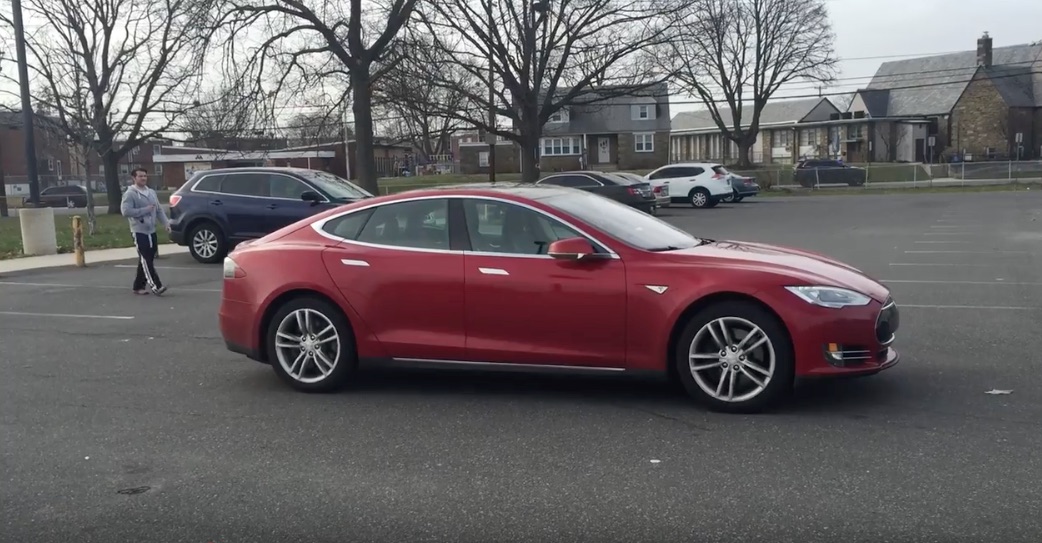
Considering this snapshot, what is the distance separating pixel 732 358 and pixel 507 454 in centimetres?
162

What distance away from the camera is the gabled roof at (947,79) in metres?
77.3

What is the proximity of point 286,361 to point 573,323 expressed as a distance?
2.28 metres

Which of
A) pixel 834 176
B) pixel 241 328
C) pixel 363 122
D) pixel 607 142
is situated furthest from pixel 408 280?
pixel 607 142

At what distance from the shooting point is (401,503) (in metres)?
4.95

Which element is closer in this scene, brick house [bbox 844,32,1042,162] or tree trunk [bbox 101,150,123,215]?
tree trunk [bbox 101,150,123,215]

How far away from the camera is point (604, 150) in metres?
77.2

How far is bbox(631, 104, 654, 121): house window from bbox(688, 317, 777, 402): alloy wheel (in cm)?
7025

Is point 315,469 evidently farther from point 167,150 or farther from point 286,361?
point 167,150

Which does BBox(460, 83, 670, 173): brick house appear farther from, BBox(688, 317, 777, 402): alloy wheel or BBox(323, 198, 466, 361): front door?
BBox(688, 317, 777, 402): alloy wheel

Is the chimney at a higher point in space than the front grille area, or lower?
higher

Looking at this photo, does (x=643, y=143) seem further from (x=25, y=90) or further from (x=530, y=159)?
(x=25, y=90)

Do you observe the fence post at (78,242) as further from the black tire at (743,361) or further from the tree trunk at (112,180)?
the tree trunk at (112,180)

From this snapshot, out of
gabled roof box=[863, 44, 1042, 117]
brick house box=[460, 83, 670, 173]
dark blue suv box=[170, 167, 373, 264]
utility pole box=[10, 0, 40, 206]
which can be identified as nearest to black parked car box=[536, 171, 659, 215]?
dark blue suv box=[170, 167, 373, 264]

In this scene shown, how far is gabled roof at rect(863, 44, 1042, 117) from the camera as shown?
254 ft
